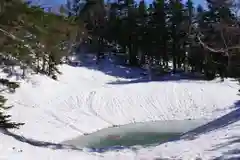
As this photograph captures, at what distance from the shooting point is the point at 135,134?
24.8 meters

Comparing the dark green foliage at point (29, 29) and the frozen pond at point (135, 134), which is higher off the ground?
the dark green foliage at point (29, 29)

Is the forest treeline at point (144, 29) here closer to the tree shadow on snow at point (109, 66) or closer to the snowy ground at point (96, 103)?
the tree shadow on snow at point (109, 66)

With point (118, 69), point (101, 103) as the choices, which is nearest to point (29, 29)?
point (101, 103)

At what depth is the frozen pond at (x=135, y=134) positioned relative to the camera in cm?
2160

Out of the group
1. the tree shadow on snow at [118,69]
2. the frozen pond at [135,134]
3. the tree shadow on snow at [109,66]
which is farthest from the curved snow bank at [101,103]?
the tree shadow on snow at [109,66]

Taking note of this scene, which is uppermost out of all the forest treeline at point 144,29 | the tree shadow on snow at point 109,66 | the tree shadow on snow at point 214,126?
the forest treeline at point 144,29

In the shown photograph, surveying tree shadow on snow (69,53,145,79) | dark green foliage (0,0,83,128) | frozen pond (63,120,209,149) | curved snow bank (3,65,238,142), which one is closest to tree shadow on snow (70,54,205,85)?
tree shadow on snow (69,53,145,79)

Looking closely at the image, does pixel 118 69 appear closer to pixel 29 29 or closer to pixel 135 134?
pixel 135 134

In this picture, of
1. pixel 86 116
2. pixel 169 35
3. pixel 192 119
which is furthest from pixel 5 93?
pixel 169 35

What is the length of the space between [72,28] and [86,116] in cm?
1699

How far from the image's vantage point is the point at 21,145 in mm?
12367

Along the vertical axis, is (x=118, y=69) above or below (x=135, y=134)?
above

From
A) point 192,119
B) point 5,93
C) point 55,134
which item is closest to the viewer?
point 55,134

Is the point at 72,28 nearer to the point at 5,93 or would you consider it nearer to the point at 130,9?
the point at 5,93
